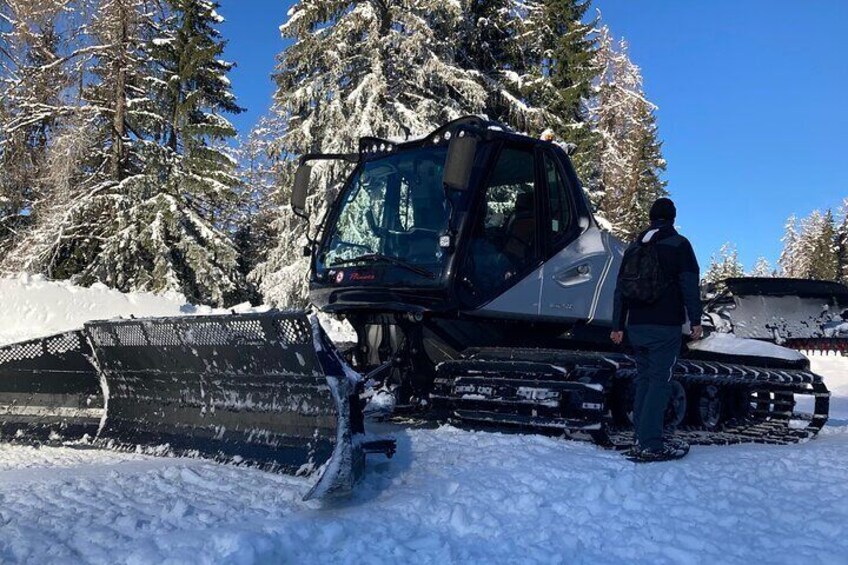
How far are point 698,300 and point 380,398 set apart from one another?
9.75 ft

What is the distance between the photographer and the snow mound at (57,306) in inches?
535

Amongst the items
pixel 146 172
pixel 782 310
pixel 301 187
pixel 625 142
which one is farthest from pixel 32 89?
pixel 625 142

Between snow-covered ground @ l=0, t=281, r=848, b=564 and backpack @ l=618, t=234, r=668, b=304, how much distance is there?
3.89ft

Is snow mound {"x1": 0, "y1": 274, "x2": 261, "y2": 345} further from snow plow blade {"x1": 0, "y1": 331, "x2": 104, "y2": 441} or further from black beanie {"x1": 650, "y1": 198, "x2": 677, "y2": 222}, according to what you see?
black beanie {"x1": 650, "y1": 198, "x2": 677, "y2": 222}

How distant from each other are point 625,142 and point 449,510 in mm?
37532

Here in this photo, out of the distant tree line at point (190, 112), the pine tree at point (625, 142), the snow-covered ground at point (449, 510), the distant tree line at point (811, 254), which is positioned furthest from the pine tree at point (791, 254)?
the snow-covered ground at point (449, 510)

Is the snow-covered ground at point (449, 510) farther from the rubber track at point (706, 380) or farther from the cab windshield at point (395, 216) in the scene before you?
the cab windshield at point (395, 216)

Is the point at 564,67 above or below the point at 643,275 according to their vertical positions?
above

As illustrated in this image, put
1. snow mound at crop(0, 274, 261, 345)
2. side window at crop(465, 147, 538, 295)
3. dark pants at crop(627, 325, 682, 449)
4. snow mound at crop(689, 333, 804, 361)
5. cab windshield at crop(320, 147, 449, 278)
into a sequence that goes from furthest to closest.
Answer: snow mound at crop(0, 274, 261, 345), snow mound at crop(689, 333, 804, 361), cab windshield at crop(320, 147, 449, 278), side window at crop(465, 147, 538, 295), dark pants at crop(627, 325, 682, 449)

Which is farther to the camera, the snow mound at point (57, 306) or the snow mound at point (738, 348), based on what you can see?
the snow mound at point (57, 306)

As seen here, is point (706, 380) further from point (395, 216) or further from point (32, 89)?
point (32, 89)

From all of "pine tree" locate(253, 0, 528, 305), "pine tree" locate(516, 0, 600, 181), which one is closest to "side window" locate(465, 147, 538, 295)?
"pine tree" locate(253, 0, 528, 305)

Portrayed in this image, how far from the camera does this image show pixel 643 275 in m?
5.57

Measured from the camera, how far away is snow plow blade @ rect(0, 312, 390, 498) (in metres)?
4.64
